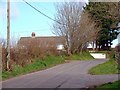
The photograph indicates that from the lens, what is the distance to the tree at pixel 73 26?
165 ft

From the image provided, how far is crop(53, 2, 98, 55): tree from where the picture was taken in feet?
165

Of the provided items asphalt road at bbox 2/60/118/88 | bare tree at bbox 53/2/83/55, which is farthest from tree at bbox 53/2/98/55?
asphalt road at bbox 2/60/118/88

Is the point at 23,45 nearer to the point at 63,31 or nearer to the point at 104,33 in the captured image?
the point at 63,31

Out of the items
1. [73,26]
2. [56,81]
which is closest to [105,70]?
[56,81]

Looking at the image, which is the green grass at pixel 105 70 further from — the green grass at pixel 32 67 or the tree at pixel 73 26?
the tree at pixel 73 26

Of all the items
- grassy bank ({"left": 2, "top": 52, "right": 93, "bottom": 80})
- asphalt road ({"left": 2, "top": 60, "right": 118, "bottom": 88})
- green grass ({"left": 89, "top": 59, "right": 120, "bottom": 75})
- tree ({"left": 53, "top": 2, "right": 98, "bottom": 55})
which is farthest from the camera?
tree ({"left": 53, "top": 2, "right": 98, "bottom": 55})

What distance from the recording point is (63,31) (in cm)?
5019

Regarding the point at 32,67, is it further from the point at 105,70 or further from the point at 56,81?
the point at 56,81

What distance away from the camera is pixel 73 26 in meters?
50.6

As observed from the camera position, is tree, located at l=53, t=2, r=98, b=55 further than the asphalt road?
Yes

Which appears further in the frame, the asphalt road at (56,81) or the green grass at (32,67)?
the green grass at (32,67)

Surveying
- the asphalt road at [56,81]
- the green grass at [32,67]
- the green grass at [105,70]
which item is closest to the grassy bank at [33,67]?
the green grass at [32,67]

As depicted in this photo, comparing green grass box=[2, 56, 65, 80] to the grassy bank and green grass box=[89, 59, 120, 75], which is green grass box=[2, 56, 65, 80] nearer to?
the grassy bank

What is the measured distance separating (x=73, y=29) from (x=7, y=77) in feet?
98.5
